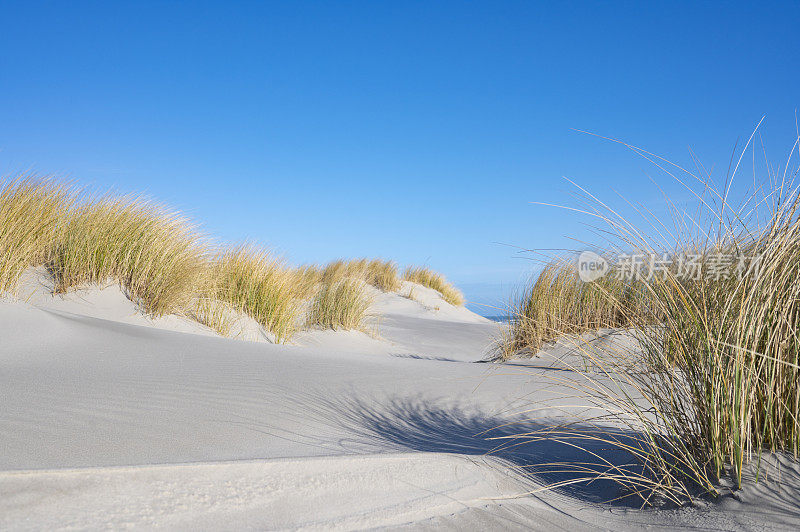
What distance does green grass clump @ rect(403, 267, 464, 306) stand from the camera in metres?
16.4

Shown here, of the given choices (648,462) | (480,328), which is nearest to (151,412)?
(648,462)

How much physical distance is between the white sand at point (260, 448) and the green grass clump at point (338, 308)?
3951 millimetres

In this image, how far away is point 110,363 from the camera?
285cm

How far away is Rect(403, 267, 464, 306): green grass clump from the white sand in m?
13.0

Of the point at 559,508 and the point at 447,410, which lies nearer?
the point at 559,508

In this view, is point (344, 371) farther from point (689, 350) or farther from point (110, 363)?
point (689, 350)

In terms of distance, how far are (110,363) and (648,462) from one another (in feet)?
8.67

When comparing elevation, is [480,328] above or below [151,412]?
above

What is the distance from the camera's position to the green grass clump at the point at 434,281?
53.8ft

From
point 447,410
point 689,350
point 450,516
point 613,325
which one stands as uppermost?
point 613,325
